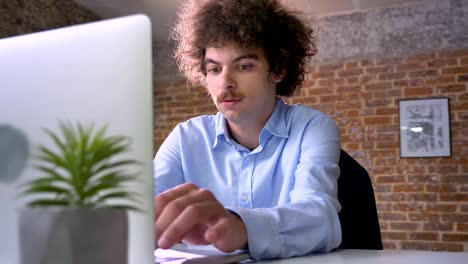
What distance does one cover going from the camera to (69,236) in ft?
1.16

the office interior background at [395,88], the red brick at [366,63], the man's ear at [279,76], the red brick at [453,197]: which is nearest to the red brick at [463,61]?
the office interior background at [395,88]

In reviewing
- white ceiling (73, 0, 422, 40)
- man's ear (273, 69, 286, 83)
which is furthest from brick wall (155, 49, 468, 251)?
man's ear (273, 69, 286, 83)

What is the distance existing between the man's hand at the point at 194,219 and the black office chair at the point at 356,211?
1.83 feet

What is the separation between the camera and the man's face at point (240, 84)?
1.31m

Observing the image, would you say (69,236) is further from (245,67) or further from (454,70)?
(454,70)

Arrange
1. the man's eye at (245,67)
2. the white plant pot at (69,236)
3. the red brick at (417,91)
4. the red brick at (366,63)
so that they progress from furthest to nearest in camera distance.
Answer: the red brick at (366,63)
the red brick at (417,91)
the man's eye at (245,67)
the white plant pot at (69,236)

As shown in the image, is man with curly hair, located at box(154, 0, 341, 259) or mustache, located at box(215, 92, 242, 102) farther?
mustache, located at box(215, 92, 242, 102)

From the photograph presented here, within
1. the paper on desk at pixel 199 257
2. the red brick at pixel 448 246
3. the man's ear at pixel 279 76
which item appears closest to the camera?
the paper on desk at pixel 199 257

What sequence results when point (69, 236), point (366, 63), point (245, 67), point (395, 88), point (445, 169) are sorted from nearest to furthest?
1. point (69, 236)
2. point (245, 67)
3. point (445, 169)
4. point (395, 88)
5. point (366, 63)

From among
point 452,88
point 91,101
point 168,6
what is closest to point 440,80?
point 452,88

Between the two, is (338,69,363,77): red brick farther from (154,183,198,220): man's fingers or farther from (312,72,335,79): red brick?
(154,183,198,220): man's fingers

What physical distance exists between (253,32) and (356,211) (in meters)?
0.59

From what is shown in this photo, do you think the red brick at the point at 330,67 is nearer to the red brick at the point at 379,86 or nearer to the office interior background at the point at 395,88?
the office interior background at the point at 395,88

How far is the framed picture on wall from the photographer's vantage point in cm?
393
